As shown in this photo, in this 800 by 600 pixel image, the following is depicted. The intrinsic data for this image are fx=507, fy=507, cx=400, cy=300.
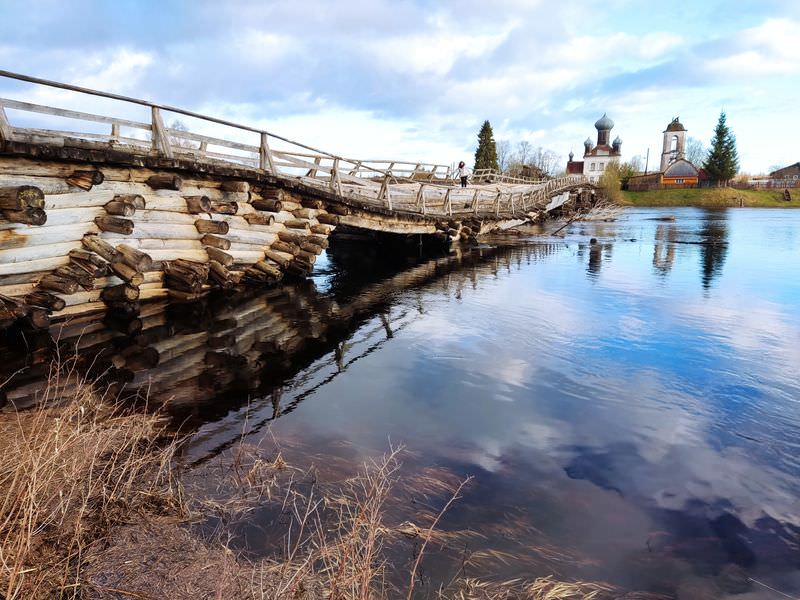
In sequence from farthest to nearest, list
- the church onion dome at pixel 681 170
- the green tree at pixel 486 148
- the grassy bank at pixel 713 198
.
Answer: the church onion dome at pixel 681 170
the green tree at pixel 486 148
the grassy bank at pixel 713 198

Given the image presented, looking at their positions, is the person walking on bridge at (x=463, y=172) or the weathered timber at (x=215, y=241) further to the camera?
the person walking on bridge at (x=463, y=172)

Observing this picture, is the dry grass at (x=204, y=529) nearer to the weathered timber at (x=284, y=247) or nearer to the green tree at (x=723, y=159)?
the weathered timber at (x=284, y=247)

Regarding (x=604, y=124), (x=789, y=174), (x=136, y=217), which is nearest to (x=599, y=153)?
(x=604, y=124)

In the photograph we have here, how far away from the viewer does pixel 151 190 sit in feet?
34.8

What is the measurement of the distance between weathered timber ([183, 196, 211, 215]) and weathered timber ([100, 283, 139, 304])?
89.5 inches

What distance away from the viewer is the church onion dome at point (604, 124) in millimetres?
111125

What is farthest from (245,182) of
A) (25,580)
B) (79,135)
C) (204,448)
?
(25,580)

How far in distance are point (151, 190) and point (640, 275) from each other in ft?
48.7

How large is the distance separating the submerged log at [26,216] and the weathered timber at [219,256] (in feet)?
14.5

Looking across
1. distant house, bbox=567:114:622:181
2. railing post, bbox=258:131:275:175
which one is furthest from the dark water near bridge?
distant house, bbox=567:114:622:181

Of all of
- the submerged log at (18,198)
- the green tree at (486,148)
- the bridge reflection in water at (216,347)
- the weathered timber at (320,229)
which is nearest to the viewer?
the bridge reflection in water at (216,347)

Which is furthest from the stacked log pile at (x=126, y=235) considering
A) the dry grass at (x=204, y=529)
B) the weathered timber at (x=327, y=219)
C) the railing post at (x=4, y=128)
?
the dry grass at (x=204, y=529)

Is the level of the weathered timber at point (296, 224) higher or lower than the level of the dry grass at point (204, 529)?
higher

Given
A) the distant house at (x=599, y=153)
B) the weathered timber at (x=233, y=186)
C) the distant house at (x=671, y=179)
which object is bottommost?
the weathered timber at (x=233, y=186)
